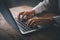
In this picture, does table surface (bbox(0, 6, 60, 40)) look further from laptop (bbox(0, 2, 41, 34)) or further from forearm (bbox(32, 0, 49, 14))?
forearm (bbox(32, 0, 49, 14))

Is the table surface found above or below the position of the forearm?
above

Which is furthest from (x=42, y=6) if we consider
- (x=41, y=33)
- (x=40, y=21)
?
(x=41, y=33)

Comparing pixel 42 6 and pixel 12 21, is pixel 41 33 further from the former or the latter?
pixel 42 6

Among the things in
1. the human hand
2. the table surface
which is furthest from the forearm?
the table surface

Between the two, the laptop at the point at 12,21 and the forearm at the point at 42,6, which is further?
the forearm at the point at 42,6

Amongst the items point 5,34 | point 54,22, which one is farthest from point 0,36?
point 54,22

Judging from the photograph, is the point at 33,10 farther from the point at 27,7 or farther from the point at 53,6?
the point at 53,6

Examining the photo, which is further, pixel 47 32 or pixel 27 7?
pixel 27 7

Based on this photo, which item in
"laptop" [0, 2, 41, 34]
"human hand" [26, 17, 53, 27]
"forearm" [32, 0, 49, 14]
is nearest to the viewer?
"laptop" [0, 2, 41, 34]

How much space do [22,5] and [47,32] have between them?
63cm

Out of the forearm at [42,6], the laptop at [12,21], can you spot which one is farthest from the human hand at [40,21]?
the forearm at [42,6]

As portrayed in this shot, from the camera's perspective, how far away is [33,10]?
1419 mm

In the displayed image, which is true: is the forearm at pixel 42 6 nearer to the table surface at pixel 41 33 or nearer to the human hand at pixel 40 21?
the human hand at pixel 40 21

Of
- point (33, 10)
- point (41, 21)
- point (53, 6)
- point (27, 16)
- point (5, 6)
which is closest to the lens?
point (5, 6)
